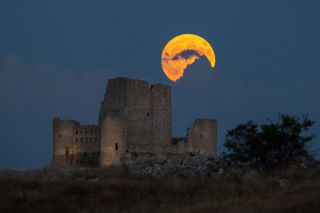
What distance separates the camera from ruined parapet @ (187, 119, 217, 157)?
5700cm

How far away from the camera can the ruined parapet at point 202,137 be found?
57000mm

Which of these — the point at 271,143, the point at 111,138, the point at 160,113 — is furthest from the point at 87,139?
the point at 271,143

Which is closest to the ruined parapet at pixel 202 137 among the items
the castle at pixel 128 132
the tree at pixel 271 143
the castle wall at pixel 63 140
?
the castle at pixel 128 132

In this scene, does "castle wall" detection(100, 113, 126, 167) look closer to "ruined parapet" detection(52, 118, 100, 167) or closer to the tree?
"ruined parapet" detection(52, 118, 100, 167)

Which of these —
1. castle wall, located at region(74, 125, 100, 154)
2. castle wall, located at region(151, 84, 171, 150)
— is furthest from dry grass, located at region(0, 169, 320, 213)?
castle wall, located at region(151, 84, 171, 150)

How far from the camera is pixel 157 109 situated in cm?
5716

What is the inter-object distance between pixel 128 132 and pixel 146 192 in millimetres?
30002

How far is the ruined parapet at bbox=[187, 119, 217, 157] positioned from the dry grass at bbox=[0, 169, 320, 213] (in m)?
28.0

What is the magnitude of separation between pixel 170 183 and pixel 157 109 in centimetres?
3055

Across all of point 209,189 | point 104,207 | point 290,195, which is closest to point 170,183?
point 209,189

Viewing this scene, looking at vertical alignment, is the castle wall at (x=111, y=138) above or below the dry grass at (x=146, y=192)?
above

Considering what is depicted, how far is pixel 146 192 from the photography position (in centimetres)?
2602

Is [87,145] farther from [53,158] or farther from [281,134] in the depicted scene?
[281,134]

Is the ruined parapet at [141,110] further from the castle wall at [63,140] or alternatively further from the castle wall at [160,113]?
the castle wall at [63,140]
